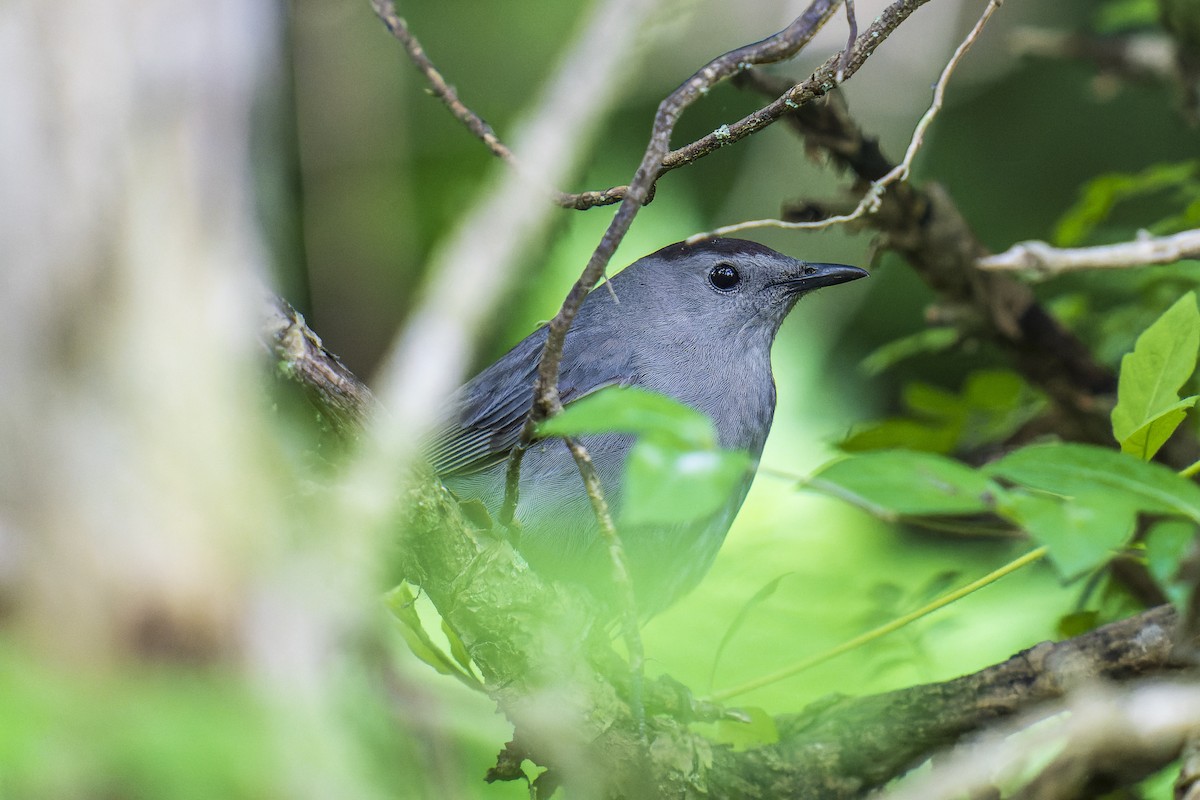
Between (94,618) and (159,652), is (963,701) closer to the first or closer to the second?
(159,652)

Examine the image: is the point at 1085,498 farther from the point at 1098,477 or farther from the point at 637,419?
the point at 637,419

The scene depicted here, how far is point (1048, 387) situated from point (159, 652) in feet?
12.1

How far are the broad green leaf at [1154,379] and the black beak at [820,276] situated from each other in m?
1.56

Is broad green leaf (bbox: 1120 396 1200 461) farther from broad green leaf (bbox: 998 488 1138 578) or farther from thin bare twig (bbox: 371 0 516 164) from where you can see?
thin bare twig (bbox: 371 0 516 164)

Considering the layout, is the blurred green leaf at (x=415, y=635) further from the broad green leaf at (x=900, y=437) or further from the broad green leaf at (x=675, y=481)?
the broad green leaf at (x=675, y=481)

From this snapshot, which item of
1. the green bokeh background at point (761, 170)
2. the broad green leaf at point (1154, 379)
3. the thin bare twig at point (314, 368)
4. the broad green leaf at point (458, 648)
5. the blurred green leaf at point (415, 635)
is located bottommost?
the broad green leaf at point (1154, 379)

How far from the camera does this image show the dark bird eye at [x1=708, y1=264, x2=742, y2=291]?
3.19m

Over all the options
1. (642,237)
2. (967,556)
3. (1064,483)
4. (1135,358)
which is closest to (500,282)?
(1135,358)

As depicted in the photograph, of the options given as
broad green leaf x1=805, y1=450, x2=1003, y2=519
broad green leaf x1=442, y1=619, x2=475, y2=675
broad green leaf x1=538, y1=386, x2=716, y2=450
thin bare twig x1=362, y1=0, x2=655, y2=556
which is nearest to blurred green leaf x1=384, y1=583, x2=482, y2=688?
Answer: broad green leaf x1=442, y1=619, x2=475, y2=675

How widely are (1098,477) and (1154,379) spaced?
1.64 ft

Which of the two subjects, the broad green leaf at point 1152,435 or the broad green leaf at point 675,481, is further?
the broad green leaf at point 1152,435

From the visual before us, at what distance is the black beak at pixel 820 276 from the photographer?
10.0 ft

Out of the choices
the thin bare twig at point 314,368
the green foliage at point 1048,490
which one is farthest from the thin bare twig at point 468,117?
the green foliage at point 1048,490

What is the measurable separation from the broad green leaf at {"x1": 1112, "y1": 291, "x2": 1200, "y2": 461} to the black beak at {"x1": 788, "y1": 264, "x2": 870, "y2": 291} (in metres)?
1.56
